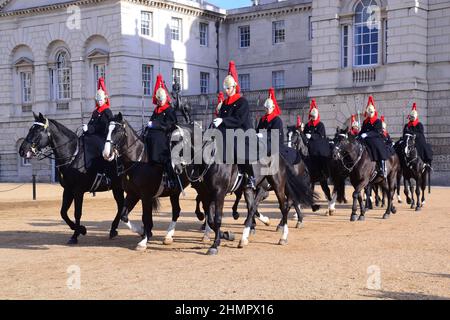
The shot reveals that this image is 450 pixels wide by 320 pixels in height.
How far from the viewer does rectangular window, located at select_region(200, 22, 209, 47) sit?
1839 inches

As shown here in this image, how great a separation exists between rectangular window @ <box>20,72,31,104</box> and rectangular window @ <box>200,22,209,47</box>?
1278cm

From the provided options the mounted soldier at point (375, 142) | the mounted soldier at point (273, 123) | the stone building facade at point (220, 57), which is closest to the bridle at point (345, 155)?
the mounted soldier at point (375, 142)

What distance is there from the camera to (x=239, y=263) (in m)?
10.6

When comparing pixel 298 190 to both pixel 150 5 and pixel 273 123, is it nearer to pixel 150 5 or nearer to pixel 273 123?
pixel 273 123

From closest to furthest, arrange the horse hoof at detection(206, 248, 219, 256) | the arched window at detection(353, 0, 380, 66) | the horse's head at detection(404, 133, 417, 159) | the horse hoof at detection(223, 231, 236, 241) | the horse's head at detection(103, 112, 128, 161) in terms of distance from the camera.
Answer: the horse hoof at detection(206, 248, 219, 256) → the horse's head at detection(103, 112, 128, 161) → the horse hoof at detection(223, 231, 236, 241) → the horse's head at detection(404, 133, 417, 159) → the arched window at detection(353, 0, 380, 66)

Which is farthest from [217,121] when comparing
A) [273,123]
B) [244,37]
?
[244,37]

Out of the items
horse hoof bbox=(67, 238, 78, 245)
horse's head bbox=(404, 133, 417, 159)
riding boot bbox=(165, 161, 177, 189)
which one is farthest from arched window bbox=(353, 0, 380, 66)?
horse hoof bbox=(67, 238, 78, 245)

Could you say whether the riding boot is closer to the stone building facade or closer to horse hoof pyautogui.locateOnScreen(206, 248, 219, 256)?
horse hoof pyautogui.locateOnScreen(206, 248, 219, 256)

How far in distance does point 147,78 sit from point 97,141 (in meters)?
30.0

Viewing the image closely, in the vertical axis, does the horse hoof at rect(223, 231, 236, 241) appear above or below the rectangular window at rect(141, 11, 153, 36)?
below

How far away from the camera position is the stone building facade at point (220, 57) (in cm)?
3189

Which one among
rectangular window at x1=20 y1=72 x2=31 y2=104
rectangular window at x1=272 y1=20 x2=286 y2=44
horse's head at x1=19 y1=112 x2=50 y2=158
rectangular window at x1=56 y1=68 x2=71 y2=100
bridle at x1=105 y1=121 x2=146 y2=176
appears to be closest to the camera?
bridle at x1=105 y1=121 x2=146 y2=176

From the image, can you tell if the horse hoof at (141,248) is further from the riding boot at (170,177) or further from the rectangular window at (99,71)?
the rectangular window at (99,71)

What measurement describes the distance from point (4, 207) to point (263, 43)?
28078 mm
